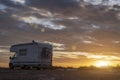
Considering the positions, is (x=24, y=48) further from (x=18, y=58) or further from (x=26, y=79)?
(x=26, y=79)

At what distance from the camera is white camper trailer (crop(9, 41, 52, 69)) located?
1801 inches

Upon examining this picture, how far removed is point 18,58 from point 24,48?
2.47 m

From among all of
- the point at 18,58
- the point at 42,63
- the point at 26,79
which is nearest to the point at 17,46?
the point at 18,58

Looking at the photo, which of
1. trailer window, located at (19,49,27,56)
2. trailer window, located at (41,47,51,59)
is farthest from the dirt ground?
trailer window, located at (19,49,27,56)

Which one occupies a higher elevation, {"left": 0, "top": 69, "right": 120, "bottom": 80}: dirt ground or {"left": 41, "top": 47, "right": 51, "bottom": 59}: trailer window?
{"left": 41, "top": 47, "right": 51, "bottom": 59}: trailer window

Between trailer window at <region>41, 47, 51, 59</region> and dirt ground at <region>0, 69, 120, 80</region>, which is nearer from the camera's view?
dirt ground at <region>0, 69, 120, 80</region>

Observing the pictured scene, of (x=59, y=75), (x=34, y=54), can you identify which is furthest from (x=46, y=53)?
(x=59, y=75)

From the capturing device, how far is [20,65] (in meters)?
48.6

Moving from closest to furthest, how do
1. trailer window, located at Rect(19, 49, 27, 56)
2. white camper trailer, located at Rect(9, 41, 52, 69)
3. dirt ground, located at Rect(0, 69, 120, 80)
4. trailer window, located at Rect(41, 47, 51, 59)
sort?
1. dirt ground, located at Rect(0, 69, 120, 80)
2. white camper trailer, located at Rect(9, 41, 52, 69)
3. trailer window, located at Rect(41, 47, 51, 59)
4. trailer window, located at Rect(19, 49, 27, 56)

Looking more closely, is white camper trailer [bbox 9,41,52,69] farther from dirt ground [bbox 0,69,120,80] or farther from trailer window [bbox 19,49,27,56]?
dirt ground [bbox 0,69,120,80]

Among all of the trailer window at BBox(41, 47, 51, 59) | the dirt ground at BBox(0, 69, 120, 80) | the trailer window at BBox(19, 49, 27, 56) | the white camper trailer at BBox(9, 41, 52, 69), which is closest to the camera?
the dirt ground at BBox(0, 69, 120, 80)

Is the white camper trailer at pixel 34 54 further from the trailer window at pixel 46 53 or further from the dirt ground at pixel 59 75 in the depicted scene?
the dirt ground at pixel 59 75

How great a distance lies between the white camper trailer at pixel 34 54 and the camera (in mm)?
45750

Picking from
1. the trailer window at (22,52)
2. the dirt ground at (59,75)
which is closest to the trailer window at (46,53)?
the trailer window at (22,52)
